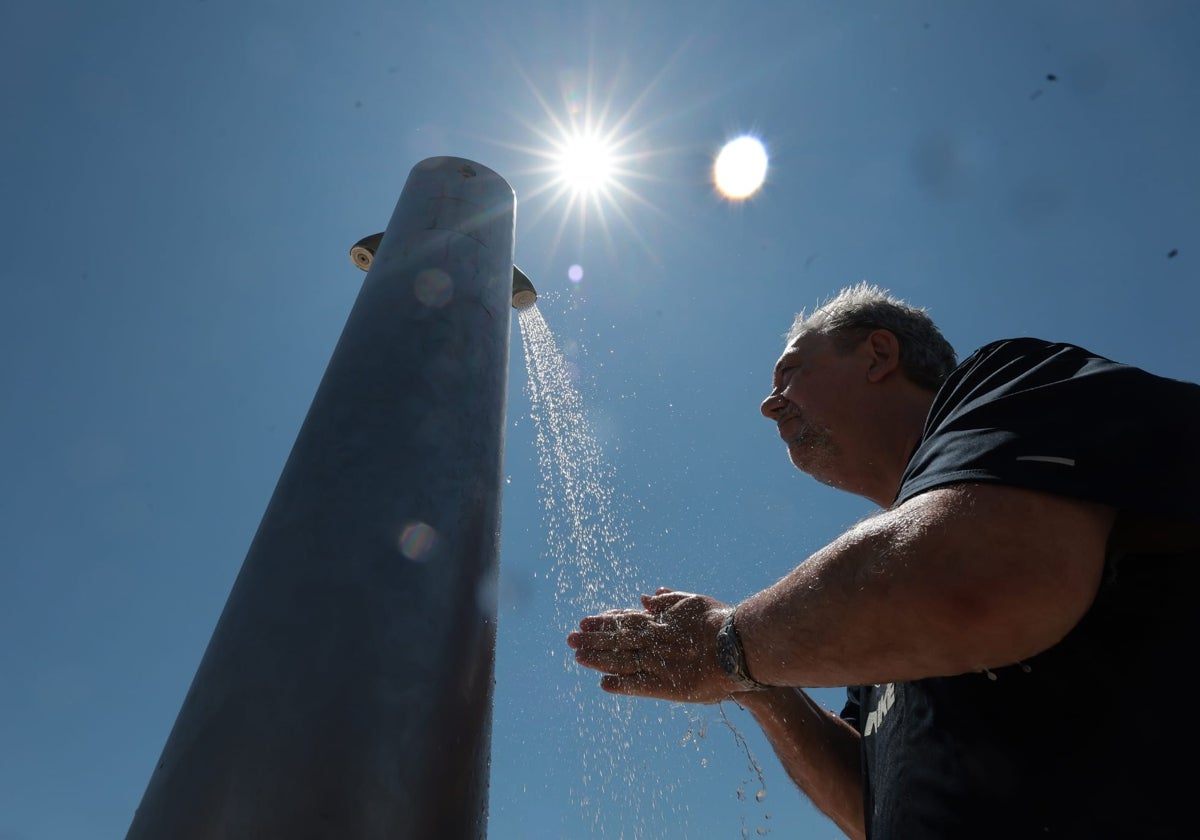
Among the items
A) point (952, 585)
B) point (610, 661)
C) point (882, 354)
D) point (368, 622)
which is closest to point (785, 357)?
point (882, 354)

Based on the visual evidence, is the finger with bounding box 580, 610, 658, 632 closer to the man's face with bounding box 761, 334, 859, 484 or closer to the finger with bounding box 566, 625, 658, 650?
the finger with bounding box 566, 625, 658, 650

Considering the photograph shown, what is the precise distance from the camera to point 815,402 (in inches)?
127

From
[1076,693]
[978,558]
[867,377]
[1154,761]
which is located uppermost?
[867,377]

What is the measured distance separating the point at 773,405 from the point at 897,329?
620 millimetres

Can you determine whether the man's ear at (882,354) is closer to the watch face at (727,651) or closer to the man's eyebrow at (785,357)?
the man's eyebrow at (785,357)

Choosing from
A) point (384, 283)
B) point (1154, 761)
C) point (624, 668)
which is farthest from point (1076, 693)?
point (384, 283)

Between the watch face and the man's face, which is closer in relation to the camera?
the watch face

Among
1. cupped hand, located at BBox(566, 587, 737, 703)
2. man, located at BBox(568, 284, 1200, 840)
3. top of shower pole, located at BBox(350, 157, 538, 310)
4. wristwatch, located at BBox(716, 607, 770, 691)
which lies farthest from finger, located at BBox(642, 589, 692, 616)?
top of shower pole, located at BBox(350, 157, 538, 310)

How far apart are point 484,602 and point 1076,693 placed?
1437 millimetres

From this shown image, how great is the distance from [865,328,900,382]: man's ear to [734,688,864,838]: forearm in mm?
1363

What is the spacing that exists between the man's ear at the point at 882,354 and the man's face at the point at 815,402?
0.22 ft

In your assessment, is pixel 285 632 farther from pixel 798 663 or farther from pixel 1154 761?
pixel 1154 761

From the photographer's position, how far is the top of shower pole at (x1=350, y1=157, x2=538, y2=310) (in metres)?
3.54

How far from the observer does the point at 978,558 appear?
5.10 feet
